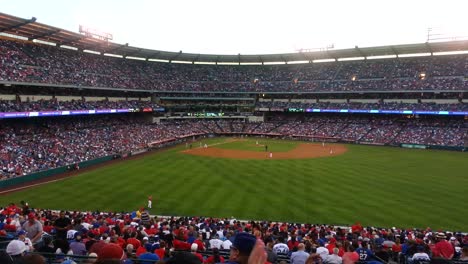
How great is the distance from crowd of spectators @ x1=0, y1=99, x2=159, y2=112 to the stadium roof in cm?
1110

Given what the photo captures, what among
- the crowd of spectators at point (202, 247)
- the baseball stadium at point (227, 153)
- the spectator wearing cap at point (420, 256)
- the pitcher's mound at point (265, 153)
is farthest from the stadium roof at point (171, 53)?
the spectator wearing cap at point (420, 256)

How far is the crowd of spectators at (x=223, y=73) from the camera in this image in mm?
51031

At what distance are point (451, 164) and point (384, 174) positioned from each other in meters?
12.9

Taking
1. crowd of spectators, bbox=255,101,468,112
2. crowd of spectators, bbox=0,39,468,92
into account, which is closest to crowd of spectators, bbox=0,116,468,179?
crowd of spectators, bbox=255,101,468,112

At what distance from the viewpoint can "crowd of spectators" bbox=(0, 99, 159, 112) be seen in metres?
42.2

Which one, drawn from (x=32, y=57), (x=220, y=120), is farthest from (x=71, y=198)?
(x=220, y=120)

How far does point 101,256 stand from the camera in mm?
3395

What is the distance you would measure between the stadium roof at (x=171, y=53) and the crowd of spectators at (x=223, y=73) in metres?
1.81

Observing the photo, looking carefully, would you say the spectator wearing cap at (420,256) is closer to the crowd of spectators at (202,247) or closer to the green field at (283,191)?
the crowd of spectators at (202,247)

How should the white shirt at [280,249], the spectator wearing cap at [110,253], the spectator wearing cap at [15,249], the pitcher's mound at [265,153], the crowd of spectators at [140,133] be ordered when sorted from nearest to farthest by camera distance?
the spectator wearing cap at [110,253], the spectator wearing cap at [15,249], the white shirt at [280,249], the crowd of spectators at [140,133], the pitcher's mound at [265,153]

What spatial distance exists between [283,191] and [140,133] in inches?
1579

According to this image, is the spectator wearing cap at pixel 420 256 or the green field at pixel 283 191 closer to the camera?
the spectator wearing cap at pixel 420 256

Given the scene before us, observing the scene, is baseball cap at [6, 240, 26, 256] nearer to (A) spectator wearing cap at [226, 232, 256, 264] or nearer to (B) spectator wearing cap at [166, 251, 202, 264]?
(B) spectator wearing cap at [166, 251, 202, 264]

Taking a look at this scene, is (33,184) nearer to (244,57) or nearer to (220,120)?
(220,120)
